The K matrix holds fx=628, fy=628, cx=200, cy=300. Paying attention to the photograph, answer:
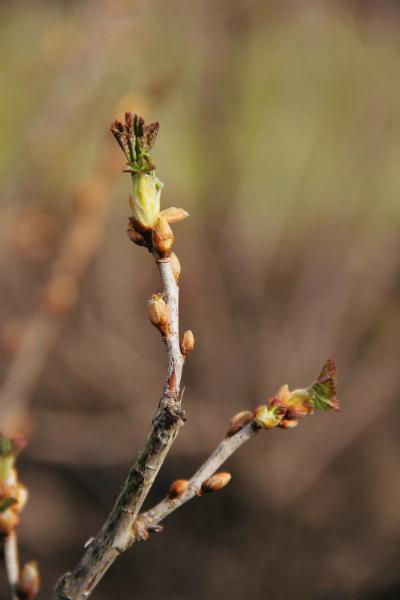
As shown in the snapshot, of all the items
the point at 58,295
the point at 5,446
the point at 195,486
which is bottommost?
the point at 195,486

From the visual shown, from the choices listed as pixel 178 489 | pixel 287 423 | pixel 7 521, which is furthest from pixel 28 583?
pixel 287 423

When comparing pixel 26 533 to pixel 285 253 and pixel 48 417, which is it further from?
pixel 285 253

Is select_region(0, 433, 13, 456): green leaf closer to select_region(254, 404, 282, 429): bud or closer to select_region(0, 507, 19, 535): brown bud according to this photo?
select_region(0, 507, 19, 535): brown bud

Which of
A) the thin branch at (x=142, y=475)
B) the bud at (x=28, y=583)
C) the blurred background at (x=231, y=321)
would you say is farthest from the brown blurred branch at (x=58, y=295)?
the thin branch at (x=142, y=475)

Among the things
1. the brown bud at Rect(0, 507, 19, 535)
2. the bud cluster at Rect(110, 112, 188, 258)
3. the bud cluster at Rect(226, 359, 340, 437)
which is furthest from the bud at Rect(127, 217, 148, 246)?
the brown bud at Rect(0, 507, 19, 535)

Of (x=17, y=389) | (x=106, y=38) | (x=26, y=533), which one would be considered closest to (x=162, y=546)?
(x=26, y=533)

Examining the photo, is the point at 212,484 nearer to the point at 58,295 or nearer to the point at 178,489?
the point at 178,489

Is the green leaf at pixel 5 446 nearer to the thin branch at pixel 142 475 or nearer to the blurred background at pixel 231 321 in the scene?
the thin branch at pixel 142 475
